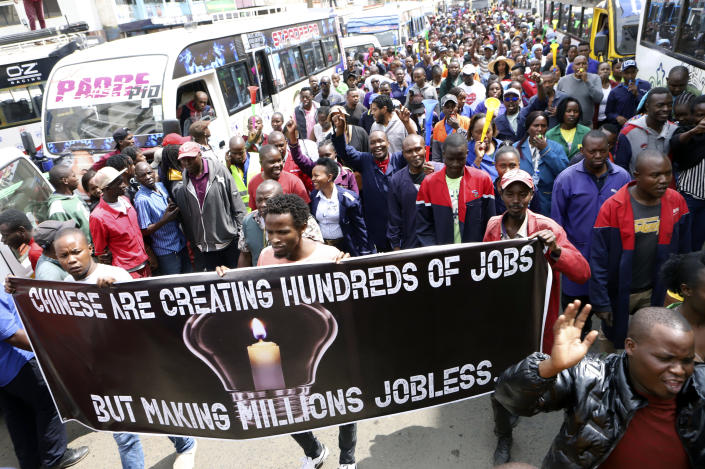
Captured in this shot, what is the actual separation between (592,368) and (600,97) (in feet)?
20.2

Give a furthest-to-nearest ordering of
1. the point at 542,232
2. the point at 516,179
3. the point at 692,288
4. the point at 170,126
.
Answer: the point at 170,126 < the point at 516,179 < the point at 542,232 < the point at 692,288


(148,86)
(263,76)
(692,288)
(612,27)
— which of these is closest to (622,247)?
(692,288)

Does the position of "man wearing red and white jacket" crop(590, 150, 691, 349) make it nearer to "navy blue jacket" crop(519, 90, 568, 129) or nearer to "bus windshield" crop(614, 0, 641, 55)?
"navy blue jacket" crop(519, 90, 568, 129)

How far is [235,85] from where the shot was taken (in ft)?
31.9

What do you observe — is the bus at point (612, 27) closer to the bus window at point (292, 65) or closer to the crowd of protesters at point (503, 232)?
the crowd of protesters at point (503, 232)

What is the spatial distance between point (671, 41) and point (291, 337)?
763 cm

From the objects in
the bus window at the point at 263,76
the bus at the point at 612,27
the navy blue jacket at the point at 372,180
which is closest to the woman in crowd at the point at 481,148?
the navy blue jacket at the point at 372,180

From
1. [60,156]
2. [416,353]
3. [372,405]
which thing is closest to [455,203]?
[416,353]

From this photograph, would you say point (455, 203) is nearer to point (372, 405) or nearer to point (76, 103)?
point (372, 405)

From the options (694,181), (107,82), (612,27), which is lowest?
(694,181)

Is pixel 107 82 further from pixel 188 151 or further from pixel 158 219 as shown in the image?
pixel 188 151

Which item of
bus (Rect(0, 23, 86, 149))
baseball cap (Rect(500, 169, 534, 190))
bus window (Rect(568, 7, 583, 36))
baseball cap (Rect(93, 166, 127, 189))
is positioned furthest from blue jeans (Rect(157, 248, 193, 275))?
bus window (Rect(568, 7, 583, 36))

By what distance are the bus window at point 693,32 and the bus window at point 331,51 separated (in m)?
10.9

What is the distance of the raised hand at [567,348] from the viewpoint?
1.84 metres
